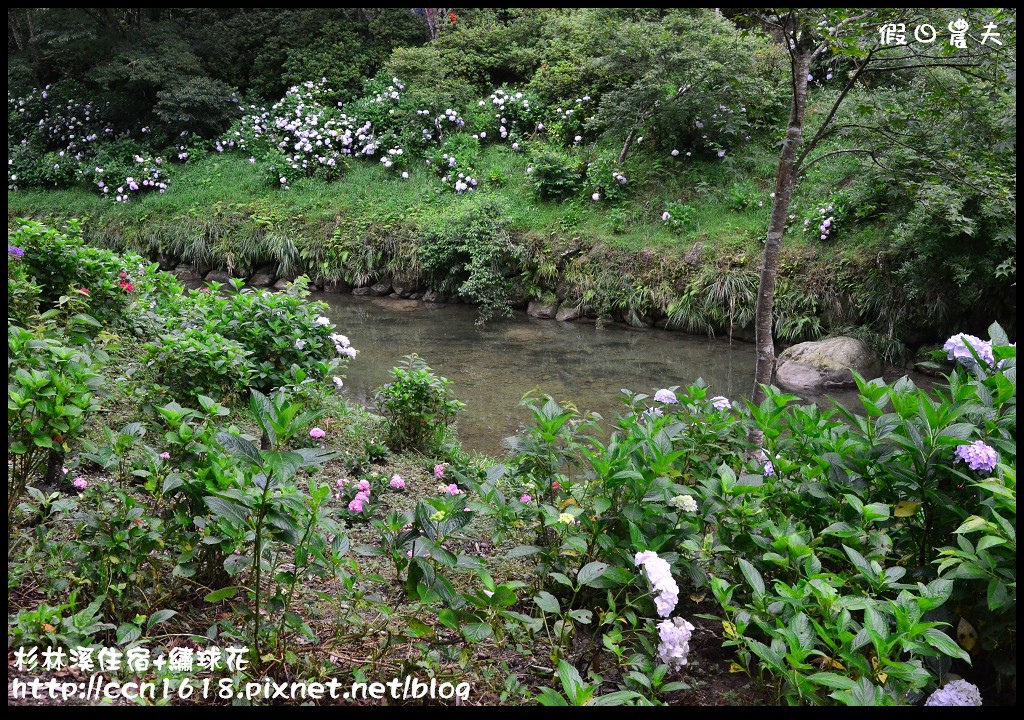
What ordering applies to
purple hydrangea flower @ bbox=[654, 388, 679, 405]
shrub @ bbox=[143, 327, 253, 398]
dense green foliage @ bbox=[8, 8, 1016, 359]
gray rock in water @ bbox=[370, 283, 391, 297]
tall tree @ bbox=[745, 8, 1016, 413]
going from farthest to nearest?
gray rock in water @ bbox=[370, 283, 391, 297] → dense green foliage @ bbox=[8, 8, 1016, 359] → shrub @ bbox=[143, 327, 253, 398] → tall tree @ bbox=[745, 8, 1016, 413] → purple hydrangea flower @ bbox=[654, 388, 679, 405]

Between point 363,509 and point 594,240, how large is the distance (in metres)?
7.34

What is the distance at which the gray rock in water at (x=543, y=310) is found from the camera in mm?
9500

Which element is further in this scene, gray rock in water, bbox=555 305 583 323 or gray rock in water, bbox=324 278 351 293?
gray rock in water, bbox=324 278 351 293

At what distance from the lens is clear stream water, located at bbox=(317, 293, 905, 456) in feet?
20.3

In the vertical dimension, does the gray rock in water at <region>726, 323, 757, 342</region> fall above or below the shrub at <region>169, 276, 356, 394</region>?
below

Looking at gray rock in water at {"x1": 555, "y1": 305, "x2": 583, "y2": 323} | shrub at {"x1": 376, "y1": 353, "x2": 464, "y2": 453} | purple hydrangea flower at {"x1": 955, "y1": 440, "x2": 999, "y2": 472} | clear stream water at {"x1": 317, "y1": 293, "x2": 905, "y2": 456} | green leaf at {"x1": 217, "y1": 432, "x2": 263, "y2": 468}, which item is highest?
green leaf at {"x1": 217, "y1": 432, "x2": 263, "y2": 468}

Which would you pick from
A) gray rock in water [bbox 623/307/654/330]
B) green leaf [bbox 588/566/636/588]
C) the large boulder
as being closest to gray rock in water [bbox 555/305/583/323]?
gray rock in water [bbox 623/307/654/330]

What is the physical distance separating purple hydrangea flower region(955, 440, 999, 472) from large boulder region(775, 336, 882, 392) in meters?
5.26

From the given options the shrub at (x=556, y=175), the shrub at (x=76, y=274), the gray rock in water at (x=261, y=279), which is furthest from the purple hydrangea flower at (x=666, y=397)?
the gray rock in water at (x=261, y=279)

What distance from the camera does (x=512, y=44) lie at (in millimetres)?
13883

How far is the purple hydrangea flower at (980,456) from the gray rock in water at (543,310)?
772 cm

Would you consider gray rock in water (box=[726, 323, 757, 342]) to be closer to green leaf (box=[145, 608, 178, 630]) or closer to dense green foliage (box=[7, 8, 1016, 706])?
dense green foliage (box=[7, 8, 1016, 706])

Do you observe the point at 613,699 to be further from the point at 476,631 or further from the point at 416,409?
the point at 416,409

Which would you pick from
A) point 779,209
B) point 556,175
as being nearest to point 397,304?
point 556,175
